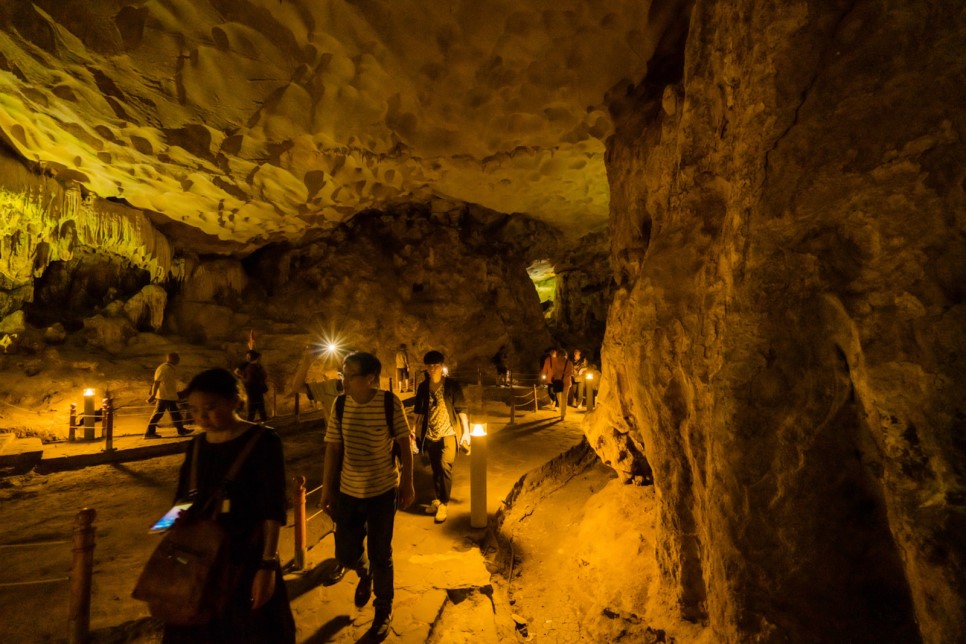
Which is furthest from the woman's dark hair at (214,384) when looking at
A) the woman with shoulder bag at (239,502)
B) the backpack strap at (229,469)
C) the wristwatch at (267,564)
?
the wristwatch at (267,564)

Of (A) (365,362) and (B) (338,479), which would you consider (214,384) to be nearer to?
(A) (365,362)

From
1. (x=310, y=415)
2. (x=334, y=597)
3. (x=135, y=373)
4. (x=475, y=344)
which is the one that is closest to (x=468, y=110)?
(x=334, y=597)

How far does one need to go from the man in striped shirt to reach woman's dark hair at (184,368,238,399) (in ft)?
3.15

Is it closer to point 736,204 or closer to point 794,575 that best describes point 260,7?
point 736,204

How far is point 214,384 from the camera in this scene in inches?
77.9

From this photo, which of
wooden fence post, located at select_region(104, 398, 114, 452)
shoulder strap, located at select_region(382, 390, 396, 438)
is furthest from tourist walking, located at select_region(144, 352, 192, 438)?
shoulder strap, located at select_region(382, 390, 396, 438)

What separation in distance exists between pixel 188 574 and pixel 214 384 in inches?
29.8

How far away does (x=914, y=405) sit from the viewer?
174 centimetres

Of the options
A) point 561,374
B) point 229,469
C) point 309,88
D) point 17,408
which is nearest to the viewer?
point 229,469

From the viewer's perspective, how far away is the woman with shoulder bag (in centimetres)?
182

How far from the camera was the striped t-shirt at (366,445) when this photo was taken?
9.64 feet

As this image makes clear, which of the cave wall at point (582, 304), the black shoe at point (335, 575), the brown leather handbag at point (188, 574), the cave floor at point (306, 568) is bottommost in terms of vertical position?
the cave floor at point (306, 568)

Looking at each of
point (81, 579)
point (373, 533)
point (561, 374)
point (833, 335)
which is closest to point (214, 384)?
point (373, 533)

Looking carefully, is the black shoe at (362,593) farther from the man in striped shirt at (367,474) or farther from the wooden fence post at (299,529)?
the wooden fence post at (299,529)
